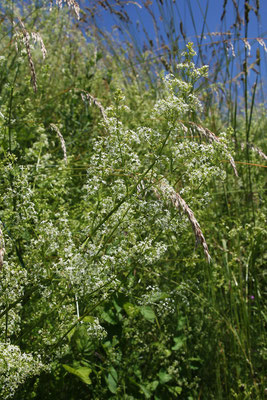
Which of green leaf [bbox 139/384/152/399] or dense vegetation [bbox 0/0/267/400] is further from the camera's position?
green leaf [bbox 139/384/152/399]

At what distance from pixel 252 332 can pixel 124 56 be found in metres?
4.56

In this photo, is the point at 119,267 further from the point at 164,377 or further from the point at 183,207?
the point at 164,377

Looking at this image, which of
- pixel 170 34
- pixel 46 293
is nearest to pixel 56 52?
pixel 170 34

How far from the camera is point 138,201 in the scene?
155 centimetres

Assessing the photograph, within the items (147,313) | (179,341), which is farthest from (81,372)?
(179,341)

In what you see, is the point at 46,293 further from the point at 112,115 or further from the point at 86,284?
the point at 112,115

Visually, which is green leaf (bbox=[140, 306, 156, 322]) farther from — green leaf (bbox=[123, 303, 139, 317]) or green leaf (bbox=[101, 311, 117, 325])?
green leaf (bbox=[101, 311, 117, 325])

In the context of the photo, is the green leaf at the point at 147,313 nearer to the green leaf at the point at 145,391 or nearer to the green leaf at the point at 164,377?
the green leaf at the point at 145,391

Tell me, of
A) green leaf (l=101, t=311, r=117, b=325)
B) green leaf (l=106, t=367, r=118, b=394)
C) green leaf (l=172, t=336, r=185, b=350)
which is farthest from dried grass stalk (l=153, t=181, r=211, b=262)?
green leaf (l=172, t=336, r=185, b=350)

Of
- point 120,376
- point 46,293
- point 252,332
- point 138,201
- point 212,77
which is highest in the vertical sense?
point 212,77

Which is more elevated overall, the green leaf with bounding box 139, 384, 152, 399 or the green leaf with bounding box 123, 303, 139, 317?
the green leaf with bounding box 123, 303, 139, 317

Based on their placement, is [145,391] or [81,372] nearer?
[81,372]

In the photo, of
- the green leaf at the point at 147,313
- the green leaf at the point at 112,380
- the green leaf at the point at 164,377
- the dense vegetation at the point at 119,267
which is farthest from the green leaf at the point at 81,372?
the green leaf at the point at 164,377

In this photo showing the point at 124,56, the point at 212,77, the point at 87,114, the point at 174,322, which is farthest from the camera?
the point at 124,56
